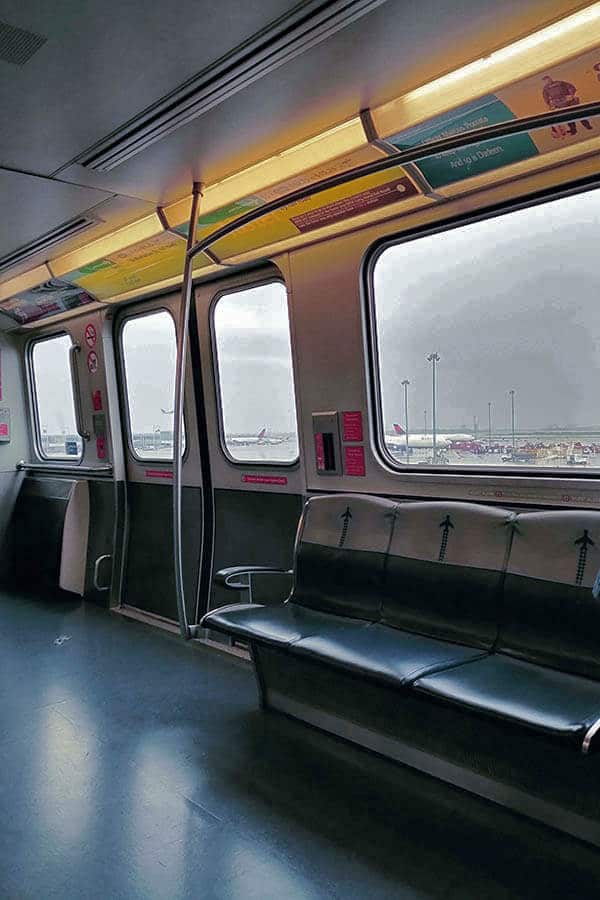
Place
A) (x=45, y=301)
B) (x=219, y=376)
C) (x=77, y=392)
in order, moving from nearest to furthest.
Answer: (x=219, y=376), (x=45, y=301), (x=77, y=392)

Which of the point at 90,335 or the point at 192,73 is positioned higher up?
the point at 192,73

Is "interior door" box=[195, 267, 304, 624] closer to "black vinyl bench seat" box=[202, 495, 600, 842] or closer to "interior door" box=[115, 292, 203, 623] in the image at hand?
"interior door" box=[115, 292, 203, 623]

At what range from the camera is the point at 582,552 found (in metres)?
2.74

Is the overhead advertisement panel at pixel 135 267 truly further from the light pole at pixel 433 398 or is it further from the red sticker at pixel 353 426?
the light pole at pixel 433 398

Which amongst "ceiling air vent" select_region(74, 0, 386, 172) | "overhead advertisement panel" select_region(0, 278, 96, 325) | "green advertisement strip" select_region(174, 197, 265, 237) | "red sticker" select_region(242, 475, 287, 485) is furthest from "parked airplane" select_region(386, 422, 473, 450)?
"overhead advertisement panel" select_region(0, 278, 96, 325)

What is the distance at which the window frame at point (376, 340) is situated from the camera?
3.08 meters

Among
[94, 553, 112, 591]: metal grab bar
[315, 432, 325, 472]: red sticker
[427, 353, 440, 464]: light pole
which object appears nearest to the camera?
[427, 353, 440, 464]: light pole

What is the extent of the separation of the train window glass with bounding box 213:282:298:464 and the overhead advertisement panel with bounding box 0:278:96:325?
1313 millimetres

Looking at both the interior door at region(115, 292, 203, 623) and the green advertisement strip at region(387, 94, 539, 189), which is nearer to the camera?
the green advertisement strip at region(387, 94, 539, 189)

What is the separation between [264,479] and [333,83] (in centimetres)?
260

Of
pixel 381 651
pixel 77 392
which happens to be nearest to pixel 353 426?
pixel 381 651

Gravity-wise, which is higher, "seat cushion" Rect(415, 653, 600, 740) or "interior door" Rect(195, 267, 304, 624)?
"interior door" Rect(195, 267, 304, 624)

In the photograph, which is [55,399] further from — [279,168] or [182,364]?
[279,168]

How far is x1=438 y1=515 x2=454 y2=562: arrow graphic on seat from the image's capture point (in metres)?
3.23
